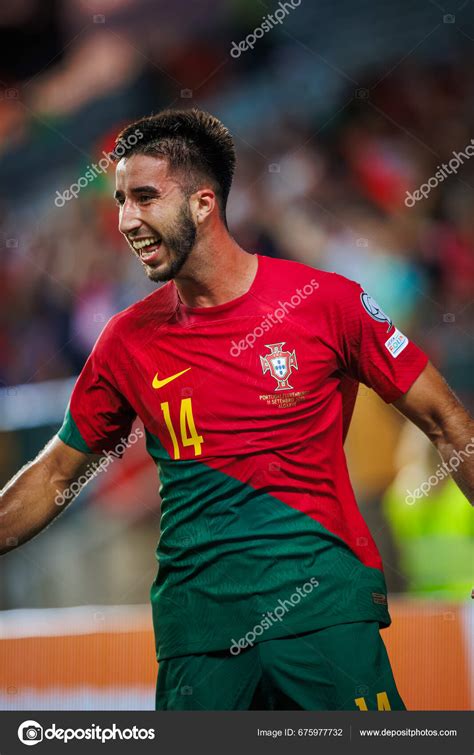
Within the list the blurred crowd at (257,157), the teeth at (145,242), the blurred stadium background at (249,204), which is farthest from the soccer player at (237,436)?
the blurred crowd at (257,157)

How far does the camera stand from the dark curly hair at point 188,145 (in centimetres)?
253

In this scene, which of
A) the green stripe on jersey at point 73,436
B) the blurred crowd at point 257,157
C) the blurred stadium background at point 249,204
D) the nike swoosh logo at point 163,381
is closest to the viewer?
the nike swoosh logo at point 163,381

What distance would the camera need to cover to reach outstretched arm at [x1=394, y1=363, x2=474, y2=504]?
7.81 feet

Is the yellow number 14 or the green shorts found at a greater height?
the yellow number 14

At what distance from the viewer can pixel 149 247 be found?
248 centimetres

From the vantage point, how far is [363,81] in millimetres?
5477

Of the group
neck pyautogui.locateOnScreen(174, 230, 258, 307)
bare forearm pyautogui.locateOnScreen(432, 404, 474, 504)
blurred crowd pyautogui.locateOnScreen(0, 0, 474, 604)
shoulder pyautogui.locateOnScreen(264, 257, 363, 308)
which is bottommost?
bare forearm pyautogui.locateOnScreen(432, 404, 474, 504)

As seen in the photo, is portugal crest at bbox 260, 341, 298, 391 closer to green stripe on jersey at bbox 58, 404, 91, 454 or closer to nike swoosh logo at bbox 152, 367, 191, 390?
nike swoosh logo at bbox 152, 367, 191, 390

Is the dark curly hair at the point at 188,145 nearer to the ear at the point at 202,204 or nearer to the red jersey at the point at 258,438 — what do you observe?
the ear at the point at 202,204

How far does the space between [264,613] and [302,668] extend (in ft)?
0.48

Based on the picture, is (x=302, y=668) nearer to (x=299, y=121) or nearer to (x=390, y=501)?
(x=390, y=501)

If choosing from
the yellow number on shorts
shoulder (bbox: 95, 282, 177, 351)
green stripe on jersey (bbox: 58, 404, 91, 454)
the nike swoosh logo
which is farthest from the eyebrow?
the yellow number on shorts

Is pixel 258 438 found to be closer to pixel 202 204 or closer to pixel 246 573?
pixel 246 573

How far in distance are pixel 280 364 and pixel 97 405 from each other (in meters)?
0.49
